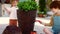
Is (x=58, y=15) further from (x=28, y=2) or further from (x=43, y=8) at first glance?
(x=43, y=8)

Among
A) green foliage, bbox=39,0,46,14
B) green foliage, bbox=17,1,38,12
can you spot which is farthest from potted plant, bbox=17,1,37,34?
green foliage, bbox=39,0,46,14

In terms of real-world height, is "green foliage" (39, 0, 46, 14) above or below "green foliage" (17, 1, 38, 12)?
below

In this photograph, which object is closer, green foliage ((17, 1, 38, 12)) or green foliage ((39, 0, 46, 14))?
green foliage ((17, 1, 38, 12))

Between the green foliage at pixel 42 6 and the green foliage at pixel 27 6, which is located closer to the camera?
the green foliage at pixel 27 6

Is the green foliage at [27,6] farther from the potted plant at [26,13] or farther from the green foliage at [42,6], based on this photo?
the green foliage at [42,6]

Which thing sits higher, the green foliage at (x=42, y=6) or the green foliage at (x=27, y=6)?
the green foliage at (x=27, y=6)

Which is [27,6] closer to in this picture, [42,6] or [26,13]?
[26,13]

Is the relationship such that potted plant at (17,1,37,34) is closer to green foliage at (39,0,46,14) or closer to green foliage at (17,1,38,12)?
green foliage at (17,1,38,12)

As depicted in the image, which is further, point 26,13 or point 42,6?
point 42,6

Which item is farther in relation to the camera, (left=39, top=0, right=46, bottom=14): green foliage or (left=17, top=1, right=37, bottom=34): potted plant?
(left=39, top=0, right=46, bottom=14): green foliage

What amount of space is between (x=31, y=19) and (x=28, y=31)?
0.36 ft

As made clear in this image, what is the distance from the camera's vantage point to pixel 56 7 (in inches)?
62.4

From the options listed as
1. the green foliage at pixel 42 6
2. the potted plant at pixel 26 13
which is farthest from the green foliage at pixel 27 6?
the green foliage at pixel 42 6

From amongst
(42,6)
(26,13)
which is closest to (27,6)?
(26,13)
